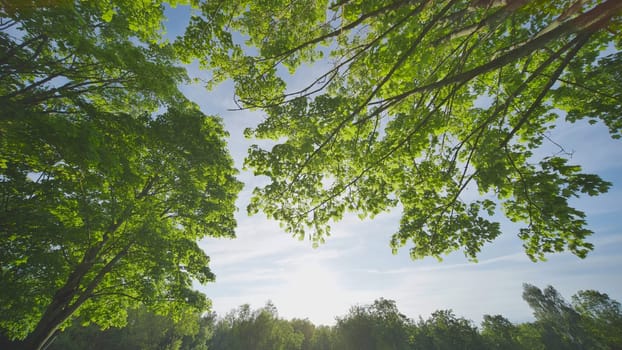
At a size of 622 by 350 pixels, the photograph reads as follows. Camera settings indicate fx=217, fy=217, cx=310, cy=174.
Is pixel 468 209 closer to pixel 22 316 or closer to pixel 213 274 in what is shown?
pixel 213 274

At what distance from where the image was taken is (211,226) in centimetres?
1016

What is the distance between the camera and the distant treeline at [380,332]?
30922 millimetres

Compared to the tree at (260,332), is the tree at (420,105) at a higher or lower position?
higher

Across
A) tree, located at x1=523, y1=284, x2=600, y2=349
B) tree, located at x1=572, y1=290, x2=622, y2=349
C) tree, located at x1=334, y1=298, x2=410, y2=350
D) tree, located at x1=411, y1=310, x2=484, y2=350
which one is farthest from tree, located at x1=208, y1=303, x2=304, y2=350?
tree, located at x1=523, y1=284, x2=600, y2=349

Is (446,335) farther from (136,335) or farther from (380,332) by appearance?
(136,335)

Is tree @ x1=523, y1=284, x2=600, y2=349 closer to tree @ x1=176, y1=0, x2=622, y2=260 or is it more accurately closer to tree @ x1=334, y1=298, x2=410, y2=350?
tree @ x1=334, y1=298, x2=410, y2=350

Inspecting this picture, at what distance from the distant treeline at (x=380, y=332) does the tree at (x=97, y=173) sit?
23058 mm

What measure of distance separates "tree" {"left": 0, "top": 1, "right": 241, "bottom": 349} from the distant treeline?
23058 millimetres

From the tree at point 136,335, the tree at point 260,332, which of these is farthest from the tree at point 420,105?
the tree at point 260,332

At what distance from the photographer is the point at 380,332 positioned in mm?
47406

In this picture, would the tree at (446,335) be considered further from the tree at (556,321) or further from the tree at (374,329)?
the tree at (556,321)

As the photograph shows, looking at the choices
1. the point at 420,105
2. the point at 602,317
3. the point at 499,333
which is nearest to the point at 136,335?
the point at 420,105

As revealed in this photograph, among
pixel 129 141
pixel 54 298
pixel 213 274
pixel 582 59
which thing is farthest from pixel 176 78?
pixel 582 59

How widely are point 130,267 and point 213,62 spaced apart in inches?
389
